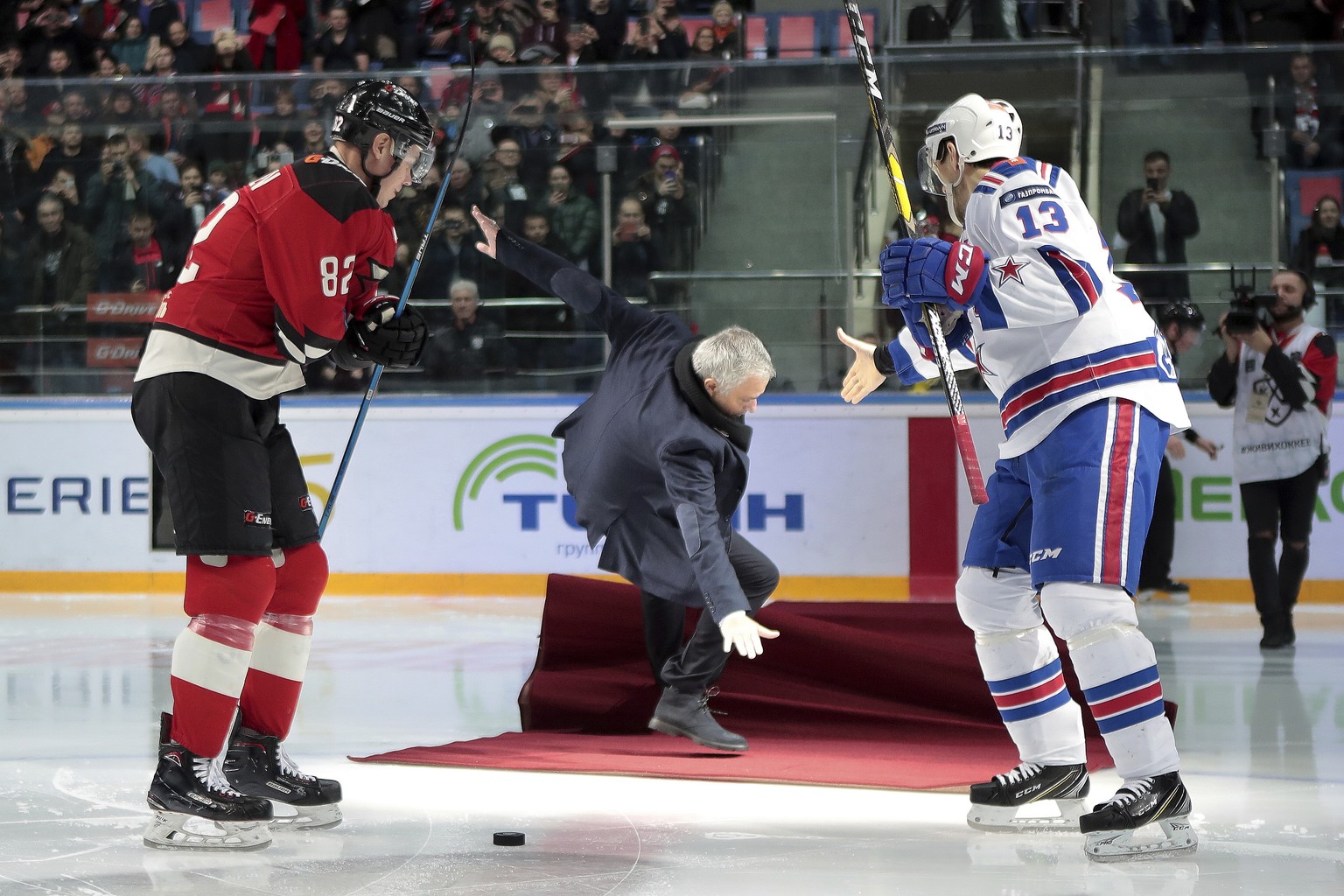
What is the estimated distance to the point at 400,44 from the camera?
411 inches

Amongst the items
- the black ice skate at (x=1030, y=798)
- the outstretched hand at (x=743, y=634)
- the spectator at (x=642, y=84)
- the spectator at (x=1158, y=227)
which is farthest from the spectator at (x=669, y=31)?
the black ice skate at (x=1030, y=798)

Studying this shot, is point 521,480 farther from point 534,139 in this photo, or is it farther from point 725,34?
point 725,34

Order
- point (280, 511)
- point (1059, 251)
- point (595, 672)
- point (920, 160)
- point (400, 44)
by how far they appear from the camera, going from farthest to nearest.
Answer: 1. point (400, 44)
2. point (595, 672)
3. point (920, 160)
4. point (280, 511)
5. point (1059, 251)

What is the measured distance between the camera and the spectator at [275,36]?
34.4 ft

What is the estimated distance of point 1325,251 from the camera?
25.5ft

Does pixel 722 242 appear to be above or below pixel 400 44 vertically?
below

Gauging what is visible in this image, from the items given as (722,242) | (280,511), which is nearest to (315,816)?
(280,511)

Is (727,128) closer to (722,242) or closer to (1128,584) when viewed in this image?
(722,242)

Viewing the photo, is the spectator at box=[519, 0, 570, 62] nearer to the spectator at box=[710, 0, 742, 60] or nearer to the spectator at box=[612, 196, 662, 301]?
the spectator at box=[710, 0, 742, 60]

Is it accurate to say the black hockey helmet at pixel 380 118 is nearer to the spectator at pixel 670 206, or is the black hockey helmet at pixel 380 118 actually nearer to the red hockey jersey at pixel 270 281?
the red hockey jersey at pixel 270 281

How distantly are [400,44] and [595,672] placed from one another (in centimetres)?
698

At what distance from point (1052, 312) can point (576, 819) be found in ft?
4.78

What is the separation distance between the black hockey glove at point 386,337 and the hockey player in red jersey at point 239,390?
83mm

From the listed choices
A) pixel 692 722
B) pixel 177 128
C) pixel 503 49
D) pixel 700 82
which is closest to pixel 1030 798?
pixel 692 722
